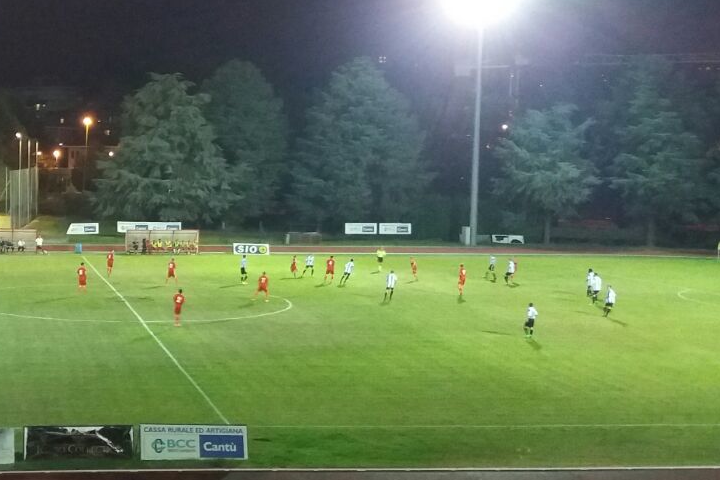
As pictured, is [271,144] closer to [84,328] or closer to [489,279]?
[489,279]

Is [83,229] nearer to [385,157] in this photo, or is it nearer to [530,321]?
[385,157]

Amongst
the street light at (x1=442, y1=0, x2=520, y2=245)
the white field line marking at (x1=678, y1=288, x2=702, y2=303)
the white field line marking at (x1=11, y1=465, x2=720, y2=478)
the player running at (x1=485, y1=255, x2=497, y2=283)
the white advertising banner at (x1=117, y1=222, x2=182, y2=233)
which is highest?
the street light at (x1=442, y1=0, x2=520, y2=245)

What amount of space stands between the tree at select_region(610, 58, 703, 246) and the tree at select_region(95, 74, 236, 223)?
110 ft

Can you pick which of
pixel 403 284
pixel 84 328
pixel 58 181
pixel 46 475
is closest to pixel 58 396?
pixel 46 475

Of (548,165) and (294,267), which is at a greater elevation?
(548,165)

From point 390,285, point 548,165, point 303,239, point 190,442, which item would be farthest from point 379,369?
point 548,165

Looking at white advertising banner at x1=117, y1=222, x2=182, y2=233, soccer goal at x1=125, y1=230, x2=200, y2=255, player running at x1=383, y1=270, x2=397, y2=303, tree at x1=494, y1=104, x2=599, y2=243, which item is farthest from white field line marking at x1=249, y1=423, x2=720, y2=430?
tree at x1=494, y1=104, x2=599, y2=243

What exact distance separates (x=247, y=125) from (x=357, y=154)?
10360 millimetres

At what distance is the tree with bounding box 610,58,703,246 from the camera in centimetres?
7300

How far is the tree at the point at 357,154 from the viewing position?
74.6 metres

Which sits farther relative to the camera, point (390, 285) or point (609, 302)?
point (390, 285)

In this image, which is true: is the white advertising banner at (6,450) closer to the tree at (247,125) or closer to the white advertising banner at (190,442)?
the white advertising banner at (190,442)

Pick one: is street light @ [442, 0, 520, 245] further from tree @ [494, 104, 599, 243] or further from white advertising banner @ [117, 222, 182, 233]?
white advertising banner @ [117, 222, 182, 233]

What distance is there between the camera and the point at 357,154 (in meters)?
74.8
